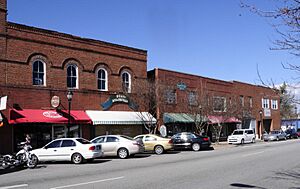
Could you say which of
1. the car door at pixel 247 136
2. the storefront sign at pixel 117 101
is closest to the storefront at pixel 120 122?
the storefront sign at pixel 117 101

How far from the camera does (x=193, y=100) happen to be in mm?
38938

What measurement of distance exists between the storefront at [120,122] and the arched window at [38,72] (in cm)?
417

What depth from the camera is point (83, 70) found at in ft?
94.9

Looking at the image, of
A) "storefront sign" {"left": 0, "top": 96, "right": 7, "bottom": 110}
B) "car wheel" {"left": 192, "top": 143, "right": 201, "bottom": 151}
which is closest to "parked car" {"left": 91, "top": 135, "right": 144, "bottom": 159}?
"storefront sign" {"left": 0, "top": 96, "right": 7, "bottom": 110}

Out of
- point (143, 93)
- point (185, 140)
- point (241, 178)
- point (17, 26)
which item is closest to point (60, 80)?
point (17, 26)

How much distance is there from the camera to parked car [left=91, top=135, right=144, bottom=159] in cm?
2317

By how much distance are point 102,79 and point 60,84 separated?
4.28 m

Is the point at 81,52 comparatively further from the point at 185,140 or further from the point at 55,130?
the point at 185,140

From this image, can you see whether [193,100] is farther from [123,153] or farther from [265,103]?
[265,103]

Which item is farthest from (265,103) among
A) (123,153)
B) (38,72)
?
(38,72)

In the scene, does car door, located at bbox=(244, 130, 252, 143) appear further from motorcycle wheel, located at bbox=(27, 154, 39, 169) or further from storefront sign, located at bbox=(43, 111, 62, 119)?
motorcycle wheel, located at bbox=(27, 154, 39, 169)

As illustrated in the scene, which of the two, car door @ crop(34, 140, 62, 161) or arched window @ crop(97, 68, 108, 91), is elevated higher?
arched window @ crop(97, 68, 108, 91)

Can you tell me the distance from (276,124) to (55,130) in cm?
4675

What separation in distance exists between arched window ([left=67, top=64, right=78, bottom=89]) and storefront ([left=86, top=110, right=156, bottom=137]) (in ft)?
7.38
